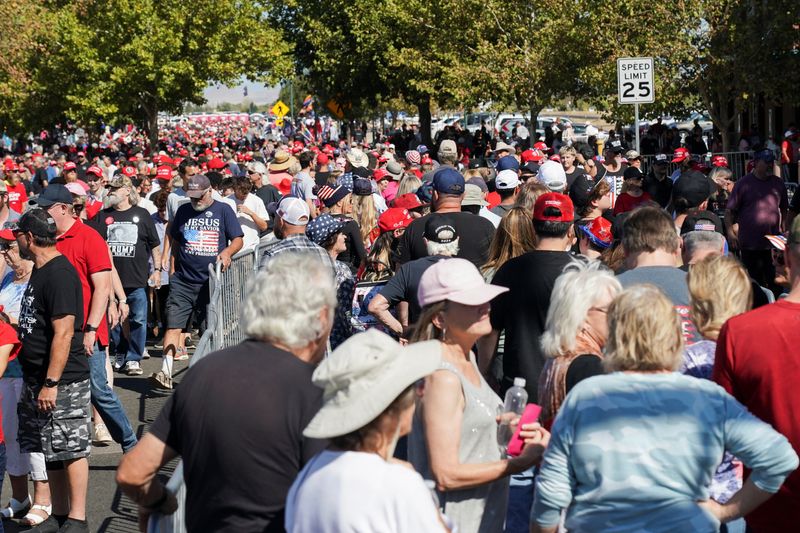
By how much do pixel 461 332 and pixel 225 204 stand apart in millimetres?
6964

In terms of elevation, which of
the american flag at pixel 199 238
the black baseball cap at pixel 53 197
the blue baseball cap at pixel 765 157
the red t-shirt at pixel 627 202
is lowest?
the american flag at pixel 199 238

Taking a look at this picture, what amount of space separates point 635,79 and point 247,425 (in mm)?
14212

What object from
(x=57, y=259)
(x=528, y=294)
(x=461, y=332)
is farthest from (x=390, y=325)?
(x=461, y=332)

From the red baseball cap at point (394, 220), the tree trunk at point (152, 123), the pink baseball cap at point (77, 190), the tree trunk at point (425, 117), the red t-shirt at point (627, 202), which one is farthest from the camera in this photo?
the tree trunk at point (425, 117)

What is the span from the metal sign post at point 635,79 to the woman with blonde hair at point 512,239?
34.6 ft

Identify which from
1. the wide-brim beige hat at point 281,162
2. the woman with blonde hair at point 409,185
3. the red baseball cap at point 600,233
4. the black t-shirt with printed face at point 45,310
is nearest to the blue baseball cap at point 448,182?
the red baseball cap at point 600,233

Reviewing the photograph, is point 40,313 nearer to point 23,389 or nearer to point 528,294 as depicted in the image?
point 23,389

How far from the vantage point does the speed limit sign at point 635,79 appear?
16.7 m

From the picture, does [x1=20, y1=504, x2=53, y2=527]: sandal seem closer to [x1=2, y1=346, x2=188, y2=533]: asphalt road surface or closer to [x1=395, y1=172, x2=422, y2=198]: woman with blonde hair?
[x1=2, y1=346, x2=188, y2=533]: asphalt road surface

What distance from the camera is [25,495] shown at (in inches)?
299

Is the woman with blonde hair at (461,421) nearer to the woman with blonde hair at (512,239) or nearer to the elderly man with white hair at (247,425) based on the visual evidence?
the elderly man with white hair at (247,425)

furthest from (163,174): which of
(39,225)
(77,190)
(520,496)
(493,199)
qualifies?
(520,496)

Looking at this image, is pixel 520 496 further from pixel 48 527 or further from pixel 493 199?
pixel 493 199

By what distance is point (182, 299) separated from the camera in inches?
426
